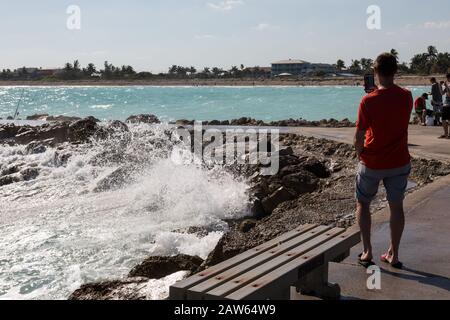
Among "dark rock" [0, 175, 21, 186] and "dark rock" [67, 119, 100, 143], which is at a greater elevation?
"dark rock" [67, 119, 100, 143]

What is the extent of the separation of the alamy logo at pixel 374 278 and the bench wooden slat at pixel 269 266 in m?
0.51

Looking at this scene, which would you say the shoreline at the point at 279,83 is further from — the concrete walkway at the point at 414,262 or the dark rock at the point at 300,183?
the concrete walkway at the point at 414,262

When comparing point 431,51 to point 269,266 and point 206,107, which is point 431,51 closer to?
point 206,107

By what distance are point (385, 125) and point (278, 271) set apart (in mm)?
1813

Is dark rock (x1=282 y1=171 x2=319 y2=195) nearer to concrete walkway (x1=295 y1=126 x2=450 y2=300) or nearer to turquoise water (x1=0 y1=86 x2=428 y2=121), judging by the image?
concrete walkway (x1=295 y1=126 x2=450 y2=300)

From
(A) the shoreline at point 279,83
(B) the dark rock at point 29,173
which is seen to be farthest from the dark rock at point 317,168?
(A) the shoreline at point 279,83

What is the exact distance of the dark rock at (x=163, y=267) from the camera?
7195mm

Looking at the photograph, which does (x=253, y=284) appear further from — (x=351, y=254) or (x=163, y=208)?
(x=163, y=208)

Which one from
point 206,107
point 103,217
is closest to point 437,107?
point 103,217

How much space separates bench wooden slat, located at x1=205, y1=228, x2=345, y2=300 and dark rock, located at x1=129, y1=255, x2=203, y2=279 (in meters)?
2.53

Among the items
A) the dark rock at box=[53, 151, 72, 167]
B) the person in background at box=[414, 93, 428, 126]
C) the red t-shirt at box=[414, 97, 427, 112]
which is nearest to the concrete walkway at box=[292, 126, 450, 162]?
the person in background at box=[414, 93, 428, 126]

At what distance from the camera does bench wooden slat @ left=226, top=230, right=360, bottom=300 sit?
146 inches
